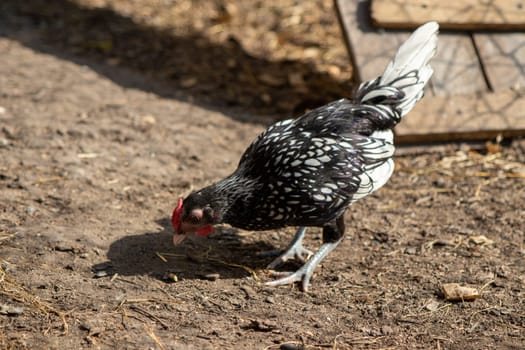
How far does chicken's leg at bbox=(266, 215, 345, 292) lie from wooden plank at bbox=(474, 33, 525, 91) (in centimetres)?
222

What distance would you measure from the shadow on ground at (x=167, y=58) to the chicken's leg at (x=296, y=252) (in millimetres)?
1953

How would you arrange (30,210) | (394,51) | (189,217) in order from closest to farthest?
(189,217) < (30,210) < (394,51)

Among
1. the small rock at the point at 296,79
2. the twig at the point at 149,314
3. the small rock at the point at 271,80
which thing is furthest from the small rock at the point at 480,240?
the small rock at the point at 271,80

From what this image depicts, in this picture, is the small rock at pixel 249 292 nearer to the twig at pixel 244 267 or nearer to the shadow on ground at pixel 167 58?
the twig at pixel 244 267

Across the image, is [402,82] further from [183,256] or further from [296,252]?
[183,256]

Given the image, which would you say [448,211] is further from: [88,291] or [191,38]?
[191,38]

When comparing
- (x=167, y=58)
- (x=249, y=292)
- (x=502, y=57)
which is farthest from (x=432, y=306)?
(x=167, y=58)

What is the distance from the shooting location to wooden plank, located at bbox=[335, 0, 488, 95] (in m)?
5.04

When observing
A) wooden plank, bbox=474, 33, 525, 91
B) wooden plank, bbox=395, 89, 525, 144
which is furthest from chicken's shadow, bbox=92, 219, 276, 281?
wooden plank, bbox=474, 33, 525, 91

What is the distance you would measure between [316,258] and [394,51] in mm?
2164

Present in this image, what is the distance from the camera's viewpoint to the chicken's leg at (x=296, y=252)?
3.73 meters

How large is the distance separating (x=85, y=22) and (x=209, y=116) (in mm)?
2395

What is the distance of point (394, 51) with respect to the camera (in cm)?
505

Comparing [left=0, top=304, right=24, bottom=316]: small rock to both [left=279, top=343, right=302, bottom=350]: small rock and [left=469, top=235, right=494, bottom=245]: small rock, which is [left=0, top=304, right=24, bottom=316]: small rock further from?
[left=469, top=235, right=494, bottom=245]: small rock
